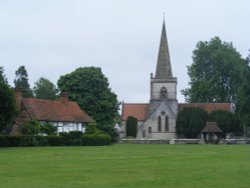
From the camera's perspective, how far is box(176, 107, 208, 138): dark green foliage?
83.1m

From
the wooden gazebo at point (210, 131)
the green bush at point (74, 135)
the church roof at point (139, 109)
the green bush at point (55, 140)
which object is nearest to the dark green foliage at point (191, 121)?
the wooden gazebo at point (210, 131)

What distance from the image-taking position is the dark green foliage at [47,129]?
198 ft

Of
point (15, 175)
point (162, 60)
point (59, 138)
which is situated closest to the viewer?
point (15, 175)

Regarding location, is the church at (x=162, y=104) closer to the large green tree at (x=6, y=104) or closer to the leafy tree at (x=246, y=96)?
the leafy tree at (x=246, y=96)

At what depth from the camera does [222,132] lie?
8088cm

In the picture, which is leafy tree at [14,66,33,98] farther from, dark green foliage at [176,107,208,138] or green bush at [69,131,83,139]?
green bush at [69,131,83,139]

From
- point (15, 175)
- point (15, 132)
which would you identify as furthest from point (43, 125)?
point (15, 175)

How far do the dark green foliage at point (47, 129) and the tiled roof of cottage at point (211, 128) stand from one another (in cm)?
2768

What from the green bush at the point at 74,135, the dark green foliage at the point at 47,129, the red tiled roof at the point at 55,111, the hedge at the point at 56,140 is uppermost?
the red tiled roof at the point at 55,111

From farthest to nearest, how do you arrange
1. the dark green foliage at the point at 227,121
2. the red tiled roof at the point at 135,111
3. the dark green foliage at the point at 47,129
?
the red tiled roof at the point at 135,111 → the dark green foliage at the point at 227,121 → the dark green foliage at the point at 47,129

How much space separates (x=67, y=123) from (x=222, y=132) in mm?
26548

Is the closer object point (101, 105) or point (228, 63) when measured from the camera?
point (101, 105)

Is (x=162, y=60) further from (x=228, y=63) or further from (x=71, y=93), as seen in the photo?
(x=71, y=93)

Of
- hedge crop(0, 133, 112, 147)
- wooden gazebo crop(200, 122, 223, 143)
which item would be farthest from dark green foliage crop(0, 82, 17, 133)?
wooden gazebo crop(200, 122, 223, 143)
